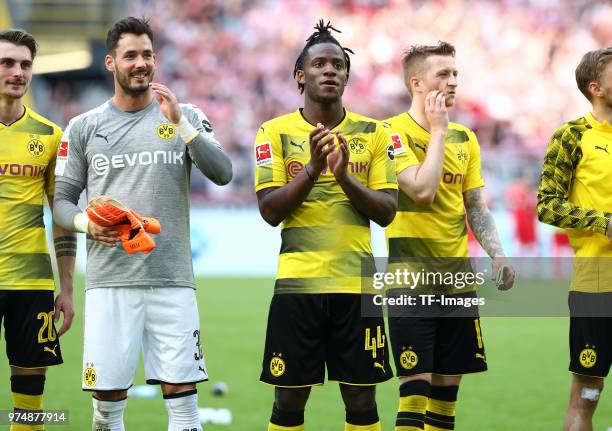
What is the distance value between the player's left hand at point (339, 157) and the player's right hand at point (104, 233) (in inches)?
42.0

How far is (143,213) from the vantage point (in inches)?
196

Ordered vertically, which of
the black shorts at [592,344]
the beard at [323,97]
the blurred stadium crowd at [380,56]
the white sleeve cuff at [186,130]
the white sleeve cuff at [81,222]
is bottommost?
the black shorts at [592,344]

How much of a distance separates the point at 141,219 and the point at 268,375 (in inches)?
38.3

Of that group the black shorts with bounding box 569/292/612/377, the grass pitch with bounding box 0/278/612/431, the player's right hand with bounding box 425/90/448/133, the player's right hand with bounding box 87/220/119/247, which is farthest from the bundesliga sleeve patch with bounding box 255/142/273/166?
the grass pitch with bounding box 0/278/612/431

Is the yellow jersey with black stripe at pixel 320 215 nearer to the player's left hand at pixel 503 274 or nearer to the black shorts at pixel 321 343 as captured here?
the black shorts at pixel 321 343

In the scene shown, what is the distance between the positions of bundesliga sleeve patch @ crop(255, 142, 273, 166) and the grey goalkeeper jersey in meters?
0.24

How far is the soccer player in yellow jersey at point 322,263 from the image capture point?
4.79 meters

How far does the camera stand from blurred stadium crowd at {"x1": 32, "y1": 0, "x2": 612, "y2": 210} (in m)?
23.7

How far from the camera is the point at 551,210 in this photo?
5199 millimetres

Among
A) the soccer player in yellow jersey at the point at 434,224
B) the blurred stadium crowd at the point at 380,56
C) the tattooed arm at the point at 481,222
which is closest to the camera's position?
the soccer player in yellow jersey at the point at 434,224

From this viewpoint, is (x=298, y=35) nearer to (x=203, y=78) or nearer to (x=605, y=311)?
(x=203, y=78)

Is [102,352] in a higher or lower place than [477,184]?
lower

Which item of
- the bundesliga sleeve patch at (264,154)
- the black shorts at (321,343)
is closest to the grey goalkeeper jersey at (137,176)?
the bundesliga sleeve patch at (264,154)

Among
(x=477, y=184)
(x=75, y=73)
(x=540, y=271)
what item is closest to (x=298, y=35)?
(x=75, y=73)
